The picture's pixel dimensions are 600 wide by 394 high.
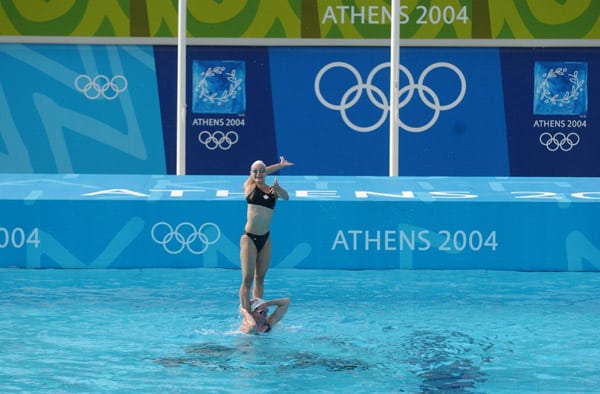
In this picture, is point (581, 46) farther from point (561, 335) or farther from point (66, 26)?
point (561, 335)

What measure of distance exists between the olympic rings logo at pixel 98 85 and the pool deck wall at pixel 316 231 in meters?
6.57

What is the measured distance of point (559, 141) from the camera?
22.0 meters

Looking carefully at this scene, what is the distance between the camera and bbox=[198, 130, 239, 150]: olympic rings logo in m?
21.9

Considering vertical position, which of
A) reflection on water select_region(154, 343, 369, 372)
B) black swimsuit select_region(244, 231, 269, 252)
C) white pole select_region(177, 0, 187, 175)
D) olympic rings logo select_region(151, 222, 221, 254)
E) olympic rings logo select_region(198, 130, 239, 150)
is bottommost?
reflection on water select_region(154, 343, 369, 372)

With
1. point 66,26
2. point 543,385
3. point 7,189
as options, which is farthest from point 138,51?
point 543,385

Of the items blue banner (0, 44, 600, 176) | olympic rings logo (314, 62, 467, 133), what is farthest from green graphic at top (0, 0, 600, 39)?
olympic rings logo (314, 62, 467, 133)

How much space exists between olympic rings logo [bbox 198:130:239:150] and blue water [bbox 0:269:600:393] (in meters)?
7.06

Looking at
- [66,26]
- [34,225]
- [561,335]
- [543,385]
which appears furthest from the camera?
[66,26]

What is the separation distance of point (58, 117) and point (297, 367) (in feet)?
43.7

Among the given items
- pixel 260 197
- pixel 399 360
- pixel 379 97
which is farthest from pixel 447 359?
pixel 379 97

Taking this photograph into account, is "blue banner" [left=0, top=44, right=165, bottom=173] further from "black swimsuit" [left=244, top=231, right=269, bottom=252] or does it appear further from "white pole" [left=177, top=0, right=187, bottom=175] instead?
"black swimsuit" [left=244, top=231, right=269, bottom=252]

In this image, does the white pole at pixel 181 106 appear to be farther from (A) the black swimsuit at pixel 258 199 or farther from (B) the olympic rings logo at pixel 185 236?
(A) the black swimsuit at pixel 258 199

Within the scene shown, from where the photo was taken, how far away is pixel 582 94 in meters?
21.9

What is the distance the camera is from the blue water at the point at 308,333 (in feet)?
30.6
